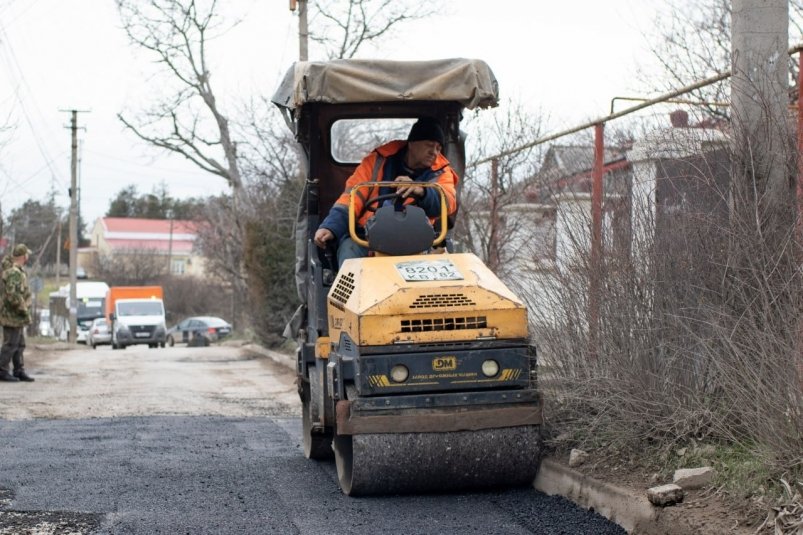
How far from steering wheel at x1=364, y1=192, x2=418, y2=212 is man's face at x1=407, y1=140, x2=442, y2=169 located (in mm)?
407

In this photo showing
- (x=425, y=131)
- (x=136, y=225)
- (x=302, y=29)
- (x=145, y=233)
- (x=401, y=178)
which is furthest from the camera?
(x=136, y=225)

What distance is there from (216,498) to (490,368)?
5.79 ft

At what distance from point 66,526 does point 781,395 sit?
3.54 metres

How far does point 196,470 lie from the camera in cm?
743

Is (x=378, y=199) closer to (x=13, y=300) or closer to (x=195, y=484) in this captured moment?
(x=195, y=484)

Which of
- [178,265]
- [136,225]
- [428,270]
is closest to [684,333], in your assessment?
[428,270]

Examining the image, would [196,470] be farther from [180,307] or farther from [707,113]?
[180,307]

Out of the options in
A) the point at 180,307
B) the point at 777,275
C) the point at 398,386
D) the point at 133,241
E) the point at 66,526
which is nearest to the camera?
the point at 777,275

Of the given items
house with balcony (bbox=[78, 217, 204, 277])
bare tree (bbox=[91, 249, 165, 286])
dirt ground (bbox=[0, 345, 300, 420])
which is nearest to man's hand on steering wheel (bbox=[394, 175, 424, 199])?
dirt ground (bbox=[0, 345, 300, 420])

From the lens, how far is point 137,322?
43.2 m

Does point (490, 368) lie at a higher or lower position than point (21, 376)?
higher

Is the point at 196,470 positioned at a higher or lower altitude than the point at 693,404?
lower

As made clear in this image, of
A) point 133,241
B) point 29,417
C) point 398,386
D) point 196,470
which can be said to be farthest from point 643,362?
point 133,241

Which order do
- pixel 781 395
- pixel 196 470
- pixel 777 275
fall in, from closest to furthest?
pixel 781 395, pixel 777 275, pixel 196 470
